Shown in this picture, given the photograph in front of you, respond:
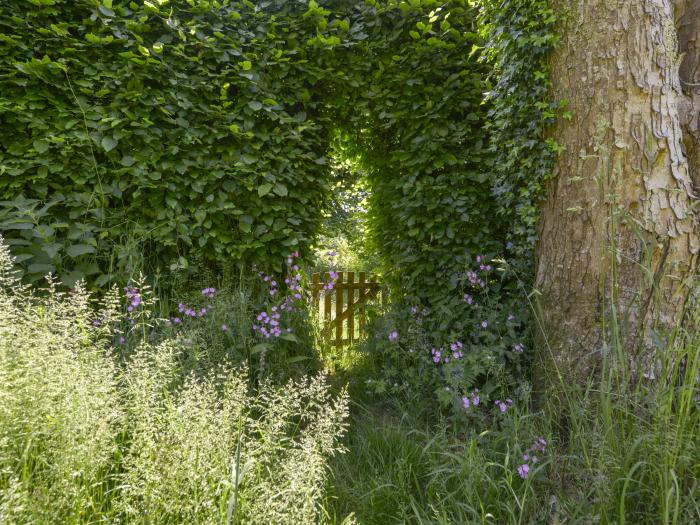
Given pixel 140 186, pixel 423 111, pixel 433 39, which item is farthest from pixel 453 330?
pixel 140 186

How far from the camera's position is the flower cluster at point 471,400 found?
7.57 ft

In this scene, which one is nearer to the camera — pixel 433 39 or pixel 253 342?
pixel 253 342

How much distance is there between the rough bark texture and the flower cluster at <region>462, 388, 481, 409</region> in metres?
0.41

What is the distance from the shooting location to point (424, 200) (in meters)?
3.43

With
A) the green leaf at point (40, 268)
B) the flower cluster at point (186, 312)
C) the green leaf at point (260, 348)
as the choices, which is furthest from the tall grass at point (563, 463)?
the green leaf at point (40, 268)

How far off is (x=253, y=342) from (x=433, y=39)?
274 centimetres

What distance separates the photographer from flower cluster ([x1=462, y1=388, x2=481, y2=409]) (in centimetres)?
231


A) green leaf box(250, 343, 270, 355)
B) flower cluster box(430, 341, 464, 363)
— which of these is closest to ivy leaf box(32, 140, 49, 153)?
green leaf box(250, 343, 270, 355)

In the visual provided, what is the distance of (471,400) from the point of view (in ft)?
8.20

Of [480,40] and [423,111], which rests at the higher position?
[480,40]

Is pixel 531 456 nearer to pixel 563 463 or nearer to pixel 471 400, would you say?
pixel 563 463

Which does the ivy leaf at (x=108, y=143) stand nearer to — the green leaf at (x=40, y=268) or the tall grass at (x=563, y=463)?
the green leaf at (x=40, y=268)

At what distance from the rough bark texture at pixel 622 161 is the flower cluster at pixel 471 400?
0.41 m

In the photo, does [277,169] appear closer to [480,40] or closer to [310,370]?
[310,370]
